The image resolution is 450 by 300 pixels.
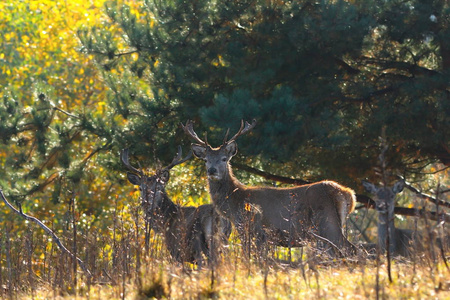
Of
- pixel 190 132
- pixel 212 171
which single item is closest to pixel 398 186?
pixel 212 171

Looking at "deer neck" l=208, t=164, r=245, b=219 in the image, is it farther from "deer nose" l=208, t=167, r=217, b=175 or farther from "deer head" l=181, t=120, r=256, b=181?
"deer nose" l=208, t=167, r=217, b=175

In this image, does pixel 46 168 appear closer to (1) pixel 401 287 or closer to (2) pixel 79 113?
(2) pixel 79 113

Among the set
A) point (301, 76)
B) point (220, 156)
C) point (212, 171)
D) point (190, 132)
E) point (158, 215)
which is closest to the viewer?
point (158, 215)

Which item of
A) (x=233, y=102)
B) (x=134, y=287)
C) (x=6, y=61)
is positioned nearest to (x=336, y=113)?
(x=233, y=102)

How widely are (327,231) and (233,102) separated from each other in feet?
10.2

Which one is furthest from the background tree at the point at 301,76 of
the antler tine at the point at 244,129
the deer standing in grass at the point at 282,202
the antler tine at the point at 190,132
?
the deer standing in grass at the point at 282,202

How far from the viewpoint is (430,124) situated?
1344 centimetres

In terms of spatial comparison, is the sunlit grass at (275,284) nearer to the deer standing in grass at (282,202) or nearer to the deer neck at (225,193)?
the deer standing in grass at (282,202)

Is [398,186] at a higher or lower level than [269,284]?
higher

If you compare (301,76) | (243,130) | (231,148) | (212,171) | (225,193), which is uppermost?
(301,76)

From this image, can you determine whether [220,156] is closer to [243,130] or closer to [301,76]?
[243,130]

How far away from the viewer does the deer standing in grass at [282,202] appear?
33.9 ft

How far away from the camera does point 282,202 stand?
10789 mm

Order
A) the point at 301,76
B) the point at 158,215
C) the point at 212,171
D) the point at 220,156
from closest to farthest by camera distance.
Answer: the point at 158,215 < the point at 212,171 < the point at 220,156 < the point at 301,76
